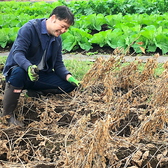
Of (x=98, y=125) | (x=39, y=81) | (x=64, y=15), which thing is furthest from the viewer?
(x=39, y=81)

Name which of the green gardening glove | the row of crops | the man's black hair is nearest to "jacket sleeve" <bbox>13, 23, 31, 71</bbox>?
the man's black hair

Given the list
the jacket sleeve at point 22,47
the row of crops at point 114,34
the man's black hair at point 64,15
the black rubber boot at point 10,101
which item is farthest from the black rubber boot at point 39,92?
the row of crops at point 114,34

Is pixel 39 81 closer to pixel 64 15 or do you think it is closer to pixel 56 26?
pixel 56 26

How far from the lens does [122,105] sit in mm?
2744

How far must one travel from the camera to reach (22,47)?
120 inches

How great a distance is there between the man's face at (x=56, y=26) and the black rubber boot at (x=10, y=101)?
2.36ft

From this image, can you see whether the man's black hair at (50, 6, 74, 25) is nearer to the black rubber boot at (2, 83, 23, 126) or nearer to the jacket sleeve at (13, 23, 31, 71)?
the jacket sleeve at (13, 23, 31, 71)

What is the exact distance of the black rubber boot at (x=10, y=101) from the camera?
119 inches

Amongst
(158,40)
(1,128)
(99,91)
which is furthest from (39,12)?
(1,128)

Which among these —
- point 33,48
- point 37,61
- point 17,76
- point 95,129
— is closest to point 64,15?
point 33,48

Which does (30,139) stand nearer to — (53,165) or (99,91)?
(53,165)

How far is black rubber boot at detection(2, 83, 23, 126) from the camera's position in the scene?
303 centimetres

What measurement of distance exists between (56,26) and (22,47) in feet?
1.36

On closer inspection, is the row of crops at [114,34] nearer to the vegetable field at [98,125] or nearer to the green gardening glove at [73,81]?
the vegetable field at [98,125]
